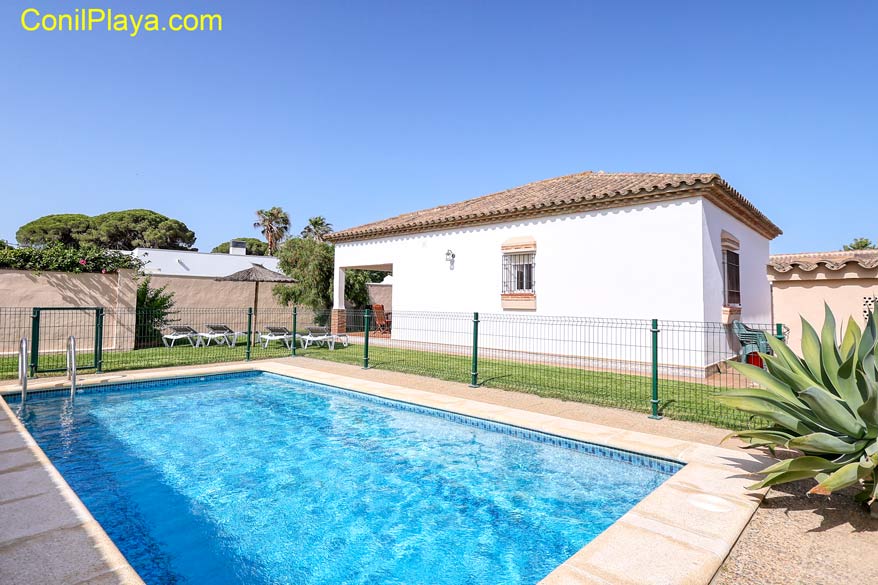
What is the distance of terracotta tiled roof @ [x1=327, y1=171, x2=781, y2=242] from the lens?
10281 millimetres

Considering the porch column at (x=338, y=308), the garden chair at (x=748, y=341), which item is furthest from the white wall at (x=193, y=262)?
the garden chair at (x=748, y=341)

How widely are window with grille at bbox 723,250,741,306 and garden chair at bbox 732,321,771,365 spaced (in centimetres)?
71

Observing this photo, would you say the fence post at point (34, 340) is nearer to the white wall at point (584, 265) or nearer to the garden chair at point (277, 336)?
the garden chair at point (277, 336)

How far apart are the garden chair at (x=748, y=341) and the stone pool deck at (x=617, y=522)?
19.1ft

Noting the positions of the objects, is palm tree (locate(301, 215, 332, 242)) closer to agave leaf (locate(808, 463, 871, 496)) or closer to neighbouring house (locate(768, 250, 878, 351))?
neighbouring house (locate(768, 250, 878, 351))

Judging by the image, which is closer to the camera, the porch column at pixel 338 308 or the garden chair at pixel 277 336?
the garden chair at pixel 277 336

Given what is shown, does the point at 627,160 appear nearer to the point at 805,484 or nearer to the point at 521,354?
the point at 521,354

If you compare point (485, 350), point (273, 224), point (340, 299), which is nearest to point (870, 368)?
point (485, 350)

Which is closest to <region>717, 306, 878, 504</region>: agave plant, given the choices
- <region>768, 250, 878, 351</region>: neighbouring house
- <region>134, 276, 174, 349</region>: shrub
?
<region>768, 250, 878, 351</region>: neighbouring house

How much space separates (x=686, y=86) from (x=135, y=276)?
17.9 metres

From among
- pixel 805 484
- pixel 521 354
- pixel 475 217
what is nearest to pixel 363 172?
pixel 475 217

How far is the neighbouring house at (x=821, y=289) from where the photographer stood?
20.7 feet

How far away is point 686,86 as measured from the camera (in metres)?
12.7

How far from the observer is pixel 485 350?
13.4m
